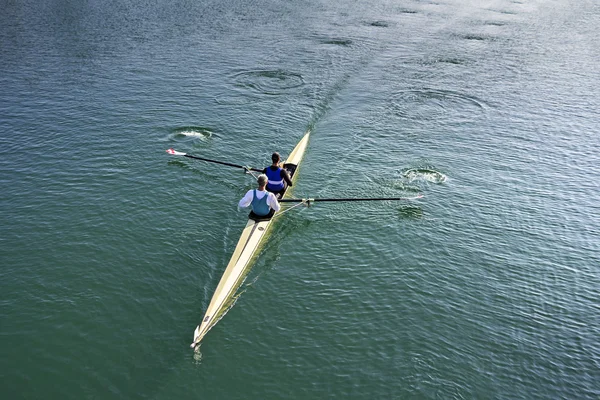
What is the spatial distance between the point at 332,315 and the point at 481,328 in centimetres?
488

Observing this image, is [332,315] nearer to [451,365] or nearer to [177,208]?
[451,365]

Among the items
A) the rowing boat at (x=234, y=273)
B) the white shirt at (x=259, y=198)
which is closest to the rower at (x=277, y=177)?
the rowing boat at (x=234, y=273)

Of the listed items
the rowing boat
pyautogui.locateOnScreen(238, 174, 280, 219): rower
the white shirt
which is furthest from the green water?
the white shirt

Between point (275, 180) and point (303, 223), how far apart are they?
217 centimetres

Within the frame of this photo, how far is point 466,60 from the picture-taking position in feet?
141

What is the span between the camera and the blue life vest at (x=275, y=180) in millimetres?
22172

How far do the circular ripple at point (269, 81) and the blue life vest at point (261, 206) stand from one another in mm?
16353

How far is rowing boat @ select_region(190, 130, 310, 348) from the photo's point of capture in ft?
53.1

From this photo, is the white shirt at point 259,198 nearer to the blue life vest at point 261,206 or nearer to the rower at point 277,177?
the blue life vest at point 261,206

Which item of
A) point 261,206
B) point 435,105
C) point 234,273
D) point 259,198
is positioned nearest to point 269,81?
point 435,105

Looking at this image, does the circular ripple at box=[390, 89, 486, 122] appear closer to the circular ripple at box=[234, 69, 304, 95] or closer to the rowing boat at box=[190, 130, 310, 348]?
the circular ripple at box=[234, 69, 304, 95]

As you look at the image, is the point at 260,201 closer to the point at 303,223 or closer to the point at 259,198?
the point at 259,198

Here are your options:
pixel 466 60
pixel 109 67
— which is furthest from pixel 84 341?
pixel 466 60

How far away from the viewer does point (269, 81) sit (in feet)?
121
